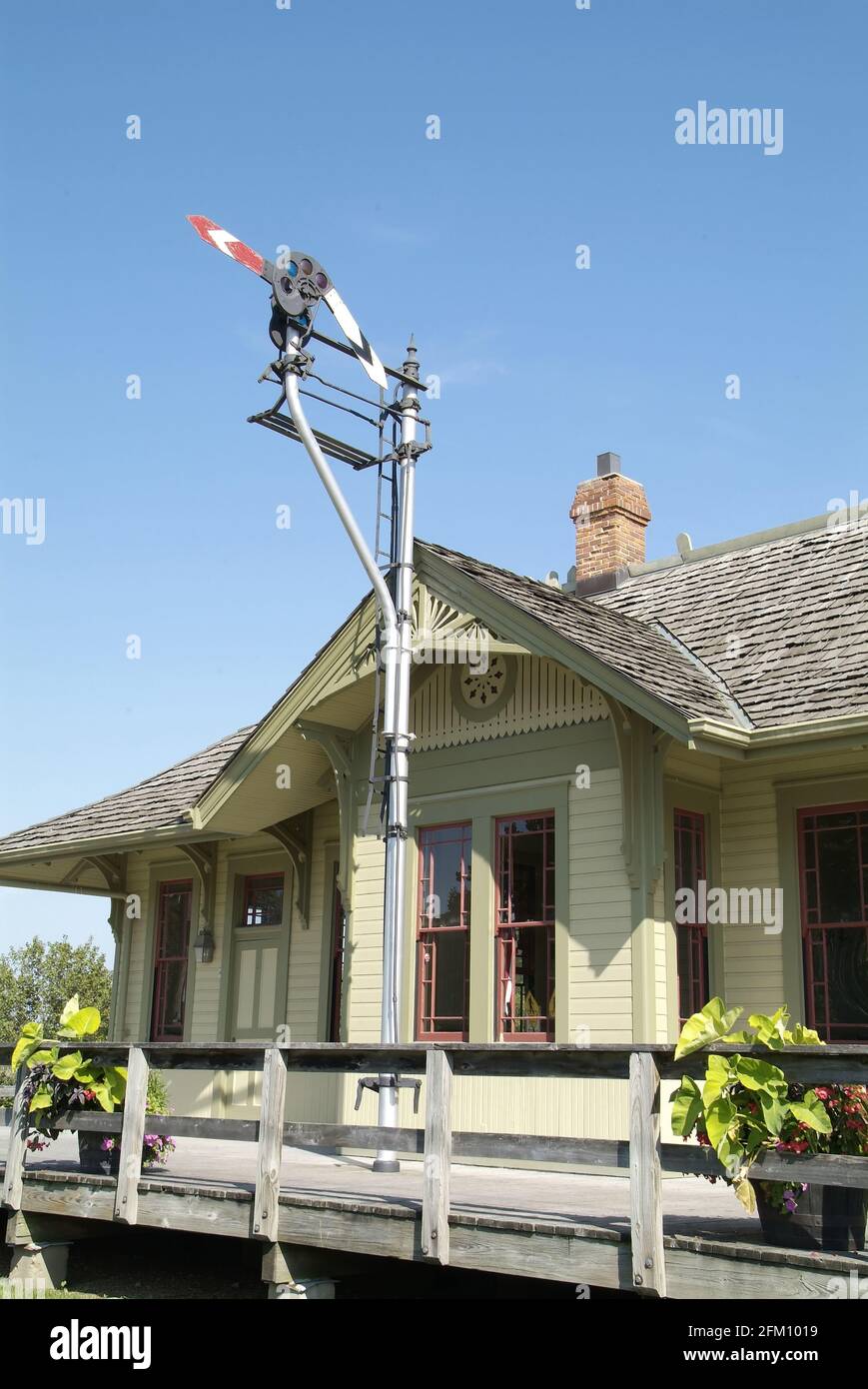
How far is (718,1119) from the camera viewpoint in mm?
6270

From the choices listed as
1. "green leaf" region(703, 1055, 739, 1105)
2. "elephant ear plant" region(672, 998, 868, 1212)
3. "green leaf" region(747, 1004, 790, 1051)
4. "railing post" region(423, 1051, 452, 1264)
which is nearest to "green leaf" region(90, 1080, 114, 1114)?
"railing post" region(423, 1051, 452, 1264)

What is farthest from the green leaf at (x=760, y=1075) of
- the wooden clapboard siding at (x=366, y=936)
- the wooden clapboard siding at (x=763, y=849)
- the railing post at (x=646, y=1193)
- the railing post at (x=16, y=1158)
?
the wooden clapboard siding at (x=366, y=936)

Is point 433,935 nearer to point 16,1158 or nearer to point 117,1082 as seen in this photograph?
point 117,1082

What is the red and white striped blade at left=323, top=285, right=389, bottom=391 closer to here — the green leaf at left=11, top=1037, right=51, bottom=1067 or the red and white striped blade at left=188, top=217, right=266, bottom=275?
the red and white striped blade at left=188, top=217, right=266, bottom=275

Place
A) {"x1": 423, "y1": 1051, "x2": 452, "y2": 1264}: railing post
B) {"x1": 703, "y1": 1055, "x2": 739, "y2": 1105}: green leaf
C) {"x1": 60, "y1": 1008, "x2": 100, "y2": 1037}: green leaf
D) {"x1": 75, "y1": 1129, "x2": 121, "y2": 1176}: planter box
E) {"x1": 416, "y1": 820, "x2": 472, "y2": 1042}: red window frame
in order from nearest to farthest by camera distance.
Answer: {"x1": 703, "y1": 1055, "x2": 739, "y2": 1105}: green leaf → {"x1": 423, "y1": 1051, "x2": 452, "y2": 1264}: railing post → {"x1": 75, "y1": 1129, "x2": 121, "y2": 1176}: planter box → {"x1": 60, "y1": 1008, "x2": 100, "y2": 1037}: green leaf → {"x1": 416, "y1": 820, "x2": 472, "y2": 1042}: red window frame

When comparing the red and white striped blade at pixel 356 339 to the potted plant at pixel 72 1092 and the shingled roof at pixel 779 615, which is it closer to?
the shingled roof at pixel 779 615

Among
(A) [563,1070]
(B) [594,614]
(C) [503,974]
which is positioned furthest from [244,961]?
(A) [563,1070]

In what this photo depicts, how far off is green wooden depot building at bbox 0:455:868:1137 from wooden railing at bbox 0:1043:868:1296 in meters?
3.30

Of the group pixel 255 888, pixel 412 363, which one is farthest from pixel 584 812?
pixel 255 888

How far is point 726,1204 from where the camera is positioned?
849cm

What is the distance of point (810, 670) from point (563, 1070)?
538 centimetres

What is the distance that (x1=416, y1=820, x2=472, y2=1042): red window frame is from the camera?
12234mm

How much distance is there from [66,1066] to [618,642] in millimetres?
5519
